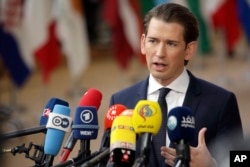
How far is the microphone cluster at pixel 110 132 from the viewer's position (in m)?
3.29

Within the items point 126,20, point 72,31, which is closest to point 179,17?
point 72,31

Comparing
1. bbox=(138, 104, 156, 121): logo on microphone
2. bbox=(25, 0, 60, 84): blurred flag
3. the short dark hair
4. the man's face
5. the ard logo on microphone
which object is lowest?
the ard logo on microphone

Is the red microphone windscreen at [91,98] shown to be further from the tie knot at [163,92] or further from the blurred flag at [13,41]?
the blurred flag at [13,41]

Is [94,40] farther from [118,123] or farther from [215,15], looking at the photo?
[118,123]

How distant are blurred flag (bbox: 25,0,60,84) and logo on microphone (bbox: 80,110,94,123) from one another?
773 cm

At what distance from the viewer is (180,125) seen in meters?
3.30

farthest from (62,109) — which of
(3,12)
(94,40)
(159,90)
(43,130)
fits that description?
(94,40)

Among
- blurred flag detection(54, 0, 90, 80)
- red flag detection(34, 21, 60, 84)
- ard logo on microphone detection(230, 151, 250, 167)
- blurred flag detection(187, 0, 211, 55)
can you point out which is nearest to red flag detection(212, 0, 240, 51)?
blurred flag detection(187, 0, 211, 55)

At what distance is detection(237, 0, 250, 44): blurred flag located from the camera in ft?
38.8

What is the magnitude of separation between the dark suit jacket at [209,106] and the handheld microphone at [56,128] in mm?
397

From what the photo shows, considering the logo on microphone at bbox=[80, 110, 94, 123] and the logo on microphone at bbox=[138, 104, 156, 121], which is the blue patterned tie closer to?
the logo on microphone at bbox=[80, 110, 94, 123]

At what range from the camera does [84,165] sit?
3301 millimetres

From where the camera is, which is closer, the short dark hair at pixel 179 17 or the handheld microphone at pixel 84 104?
the handheld microphone at pixel 84 104

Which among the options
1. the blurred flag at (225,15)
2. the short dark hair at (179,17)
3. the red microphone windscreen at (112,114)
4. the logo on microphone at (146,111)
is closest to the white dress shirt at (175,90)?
the short dark hair at (179,17)
